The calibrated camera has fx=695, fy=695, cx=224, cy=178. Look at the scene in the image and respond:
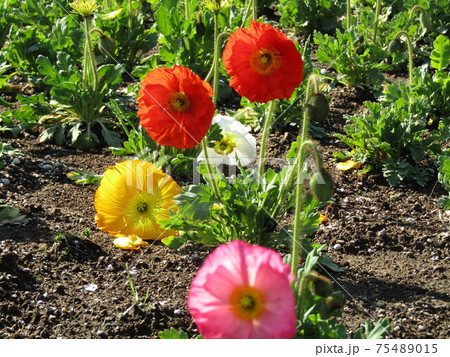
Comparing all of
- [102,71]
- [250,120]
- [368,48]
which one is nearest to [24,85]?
[102,71]

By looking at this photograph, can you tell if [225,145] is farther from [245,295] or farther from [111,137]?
[245,295]

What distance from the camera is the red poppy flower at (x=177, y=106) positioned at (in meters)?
2.71

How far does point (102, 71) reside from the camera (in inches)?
169

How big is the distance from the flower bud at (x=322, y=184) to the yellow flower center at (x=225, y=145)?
1.52 meters

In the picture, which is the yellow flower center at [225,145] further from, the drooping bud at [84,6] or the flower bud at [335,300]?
the flower bud at [335,300]

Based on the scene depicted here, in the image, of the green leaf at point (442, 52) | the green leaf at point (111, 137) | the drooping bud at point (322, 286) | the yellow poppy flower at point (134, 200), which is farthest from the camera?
the green leaf at point (442, 52)

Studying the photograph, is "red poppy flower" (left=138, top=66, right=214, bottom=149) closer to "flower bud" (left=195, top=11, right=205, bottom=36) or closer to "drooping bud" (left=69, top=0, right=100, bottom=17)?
"drooping bud" (left=69, top=0, right=100, bottom=17)

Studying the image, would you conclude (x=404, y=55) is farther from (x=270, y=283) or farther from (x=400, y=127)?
(x=270, y=283)

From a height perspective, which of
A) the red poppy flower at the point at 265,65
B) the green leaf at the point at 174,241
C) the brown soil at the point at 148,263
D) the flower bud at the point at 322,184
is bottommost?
the brown soil at the point at 148,263

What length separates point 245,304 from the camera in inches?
64.2

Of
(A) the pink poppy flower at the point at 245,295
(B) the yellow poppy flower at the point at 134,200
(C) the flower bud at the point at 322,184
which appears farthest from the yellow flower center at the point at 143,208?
(A) the pink poppy flower at the point at 245,295

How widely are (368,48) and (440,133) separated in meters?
1.17

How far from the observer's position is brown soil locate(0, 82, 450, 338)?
2.76m
